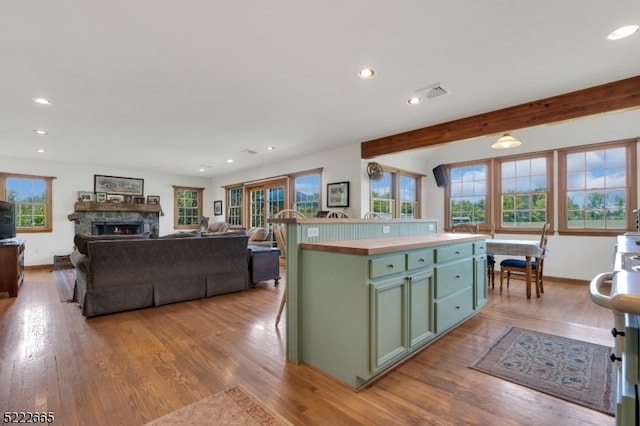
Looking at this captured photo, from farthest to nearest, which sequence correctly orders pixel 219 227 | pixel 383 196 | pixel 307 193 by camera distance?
pixel 219 227, pixel 307 193, pixel 383 196

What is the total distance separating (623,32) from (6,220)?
7.66m

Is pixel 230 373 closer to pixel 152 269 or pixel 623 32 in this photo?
pixel 152 269

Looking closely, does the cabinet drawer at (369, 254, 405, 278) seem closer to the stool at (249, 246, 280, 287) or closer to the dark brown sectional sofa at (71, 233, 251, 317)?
the dark brown sectional sofa at (71, 233, 251, 317)

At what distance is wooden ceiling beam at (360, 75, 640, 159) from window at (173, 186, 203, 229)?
6.53 meters

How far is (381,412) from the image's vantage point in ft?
5.69

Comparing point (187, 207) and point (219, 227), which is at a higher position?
point (187, 207)

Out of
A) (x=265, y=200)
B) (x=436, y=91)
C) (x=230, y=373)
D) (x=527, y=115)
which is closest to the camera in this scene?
(x=230, y=373)

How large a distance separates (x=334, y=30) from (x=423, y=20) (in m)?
0.62

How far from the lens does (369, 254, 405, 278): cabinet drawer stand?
194cm

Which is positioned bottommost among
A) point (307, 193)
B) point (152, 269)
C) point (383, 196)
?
point (152, 269)

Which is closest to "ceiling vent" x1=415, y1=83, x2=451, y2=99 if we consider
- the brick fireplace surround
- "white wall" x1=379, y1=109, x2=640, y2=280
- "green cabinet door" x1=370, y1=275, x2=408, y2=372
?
"white wall" x1=379, y1=109, x2=640, y2=280

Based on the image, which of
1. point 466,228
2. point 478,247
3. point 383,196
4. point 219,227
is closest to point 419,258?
point 478,247

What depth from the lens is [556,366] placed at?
89.0 inches

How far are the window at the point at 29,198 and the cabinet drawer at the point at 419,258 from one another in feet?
27.0
